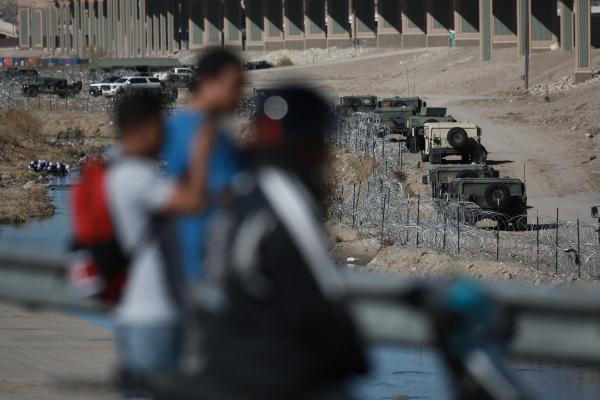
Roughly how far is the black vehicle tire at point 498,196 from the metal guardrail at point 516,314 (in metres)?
21.4

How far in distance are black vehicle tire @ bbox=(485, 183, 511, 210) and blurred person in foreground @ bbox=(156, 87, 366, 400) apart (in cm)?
2344

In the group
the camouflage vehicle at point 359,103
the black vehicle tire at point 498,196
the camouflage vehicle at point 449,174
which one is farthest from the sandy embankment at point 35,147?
the black vehicle tire at point 498,196

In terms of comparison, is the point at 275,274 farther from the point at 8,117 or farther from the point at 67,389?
the point at 8,117

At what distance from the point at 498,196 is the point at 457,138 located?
1013 centimetres

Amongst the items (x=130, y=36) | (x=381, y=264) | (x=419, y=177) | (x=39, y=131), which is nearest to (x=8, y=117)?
(x=39, y=131)

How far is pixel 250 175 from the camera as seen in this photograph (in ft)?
13.0

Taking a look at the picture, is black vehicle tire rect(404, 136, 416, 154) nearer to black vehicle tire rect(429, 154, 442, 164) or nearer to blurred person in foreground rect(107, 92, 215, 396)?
black vehicle tire rect(429, 154, 442, 164)

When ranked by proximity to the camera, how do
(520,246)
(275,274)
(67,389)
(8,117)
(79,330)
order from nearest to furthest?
(275,274) < (67,389) < (79,330) < (520,246) < (8,117)

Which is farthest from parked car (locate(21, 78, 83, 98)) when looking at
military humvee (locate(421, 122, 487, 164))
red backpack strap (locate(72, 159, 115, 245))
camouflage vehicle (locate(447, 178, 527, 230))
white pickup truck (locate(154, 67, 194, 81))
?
red backpack strap (locate(72, 159, 115, 245))

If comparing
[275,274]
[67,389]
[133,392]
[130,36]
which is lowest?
[67,389]

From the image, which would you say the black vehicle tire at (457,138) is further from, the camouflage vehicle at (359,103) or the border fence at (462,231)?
the camouflage vehicle at (359,103)

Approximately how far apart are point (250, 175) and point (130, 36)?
127m

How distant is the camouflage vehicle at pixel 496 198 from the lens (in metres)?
26.8

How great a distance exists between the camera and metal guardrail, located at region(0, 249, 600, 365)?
194 inches
